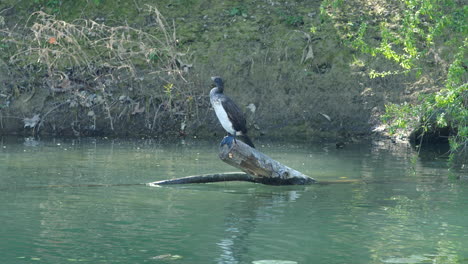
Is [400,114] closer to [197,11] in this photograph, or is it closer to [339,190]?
[339,190]

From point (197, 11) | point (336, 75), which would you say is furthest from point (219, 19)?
point (336, 75)

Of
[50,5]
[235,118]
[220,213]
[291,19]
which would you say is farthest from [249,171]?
[50,5]

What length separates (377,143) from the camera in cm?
1967

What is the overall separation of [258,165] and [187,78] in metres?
10.0

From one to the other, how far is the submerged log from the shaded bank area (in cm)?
801

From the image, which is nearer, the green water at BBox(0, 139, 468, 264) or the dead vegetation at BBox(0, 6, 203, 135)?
the green water at BBox(0, 139, 468, 264)

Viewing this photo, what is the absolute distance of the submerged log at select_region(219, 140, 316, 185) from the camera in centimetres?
1171

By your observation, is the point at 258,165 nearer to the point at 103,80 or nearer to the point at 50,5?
the point at 103,80

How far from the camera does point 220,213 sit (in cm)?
1078

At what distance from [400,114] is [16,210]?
631cm

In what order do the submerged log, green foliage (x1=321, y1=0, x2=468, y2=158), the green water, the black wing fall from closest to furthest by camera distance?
the green water < the submerged log < the black wing < green foliage (x1=321, y1=0, x2=468, y2=158)

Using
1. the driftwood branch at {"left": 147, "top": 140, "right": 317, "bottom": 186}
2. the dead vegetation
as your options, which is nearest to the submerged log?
the driftwood branch at {"left": 147, "top": 140, "right": 317, "bottom": 186}

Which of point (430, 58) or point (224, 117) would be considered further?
point (430, 58)

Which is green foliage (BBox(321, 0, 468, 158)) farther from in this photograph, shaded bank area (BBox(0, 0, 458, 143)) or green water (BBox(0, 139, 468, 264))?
shaded bank area (BBox(0, 0, 458, 143))
